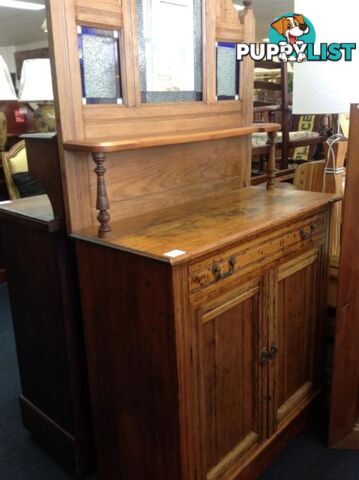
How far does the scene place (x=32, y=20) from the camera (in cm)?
814

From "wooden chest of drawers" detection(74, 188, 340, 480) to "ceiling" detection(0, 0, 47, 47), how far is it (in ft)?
21.0

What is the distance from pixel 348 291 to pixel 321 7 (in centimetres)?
117

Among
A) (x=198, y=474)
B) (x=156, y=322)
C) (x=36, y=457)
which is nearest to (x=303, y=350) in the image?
(x=198, y=474)

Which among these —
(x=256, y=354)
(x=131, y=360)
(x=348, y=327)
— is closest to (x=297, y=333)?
(x=348, y=327)

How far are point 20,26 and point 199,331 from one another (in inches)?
353

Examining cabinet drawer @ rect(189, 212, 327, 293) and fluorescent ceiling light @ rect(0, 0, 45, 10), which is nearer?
cabinet drawer @ rect(189, 212, 327, 293)

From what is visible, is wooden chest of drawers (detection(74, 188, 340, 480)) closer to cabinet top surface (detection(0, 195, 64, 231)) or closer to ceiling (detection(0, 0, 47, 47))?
cabinet top surface (detection(0, 195, 64, 231))

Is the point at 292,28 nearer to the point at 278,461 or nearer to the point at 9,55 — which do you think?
the point at 278,461

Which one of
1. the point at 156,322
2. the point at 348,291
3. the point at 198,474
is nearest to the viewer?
the point at 156,322

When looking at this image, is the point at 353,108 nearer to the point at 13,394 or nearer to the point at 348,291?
the point at 348,291

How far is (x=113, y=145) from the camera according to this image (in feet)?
4.17

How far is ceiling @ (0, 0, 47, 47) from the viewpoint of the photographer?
754 centimetres

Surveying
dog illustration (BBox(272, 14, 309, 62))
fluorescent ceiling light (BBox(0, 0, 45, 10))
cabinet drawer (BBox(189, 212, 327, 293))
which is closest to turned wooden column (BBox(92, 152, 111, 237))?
cabinet drawer (BBox(189, 212, 327, 293))

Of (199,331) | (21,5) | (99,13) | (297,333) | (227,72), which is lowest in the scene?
(297,333)
